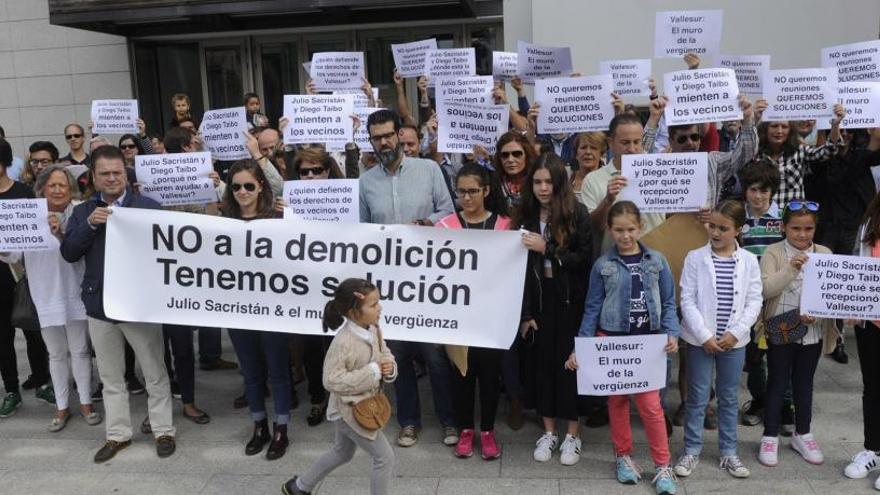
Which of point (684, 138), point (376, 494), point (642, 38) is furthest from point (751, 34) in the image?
point (376, 494)

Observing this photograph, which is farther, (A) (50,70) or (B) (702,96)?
(A) (50,70)

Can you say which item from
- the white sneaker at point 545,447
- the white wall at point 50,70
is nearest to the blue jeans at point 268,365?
the white sneaker at point 545,447

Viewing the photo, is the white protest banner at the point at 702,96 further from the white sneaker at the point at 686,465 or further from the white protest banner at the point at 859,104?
the white sneaker at the point at 686,465

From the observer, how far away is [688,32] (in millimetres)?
5797

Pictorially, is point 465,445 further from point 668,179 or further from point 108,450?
point 108,450

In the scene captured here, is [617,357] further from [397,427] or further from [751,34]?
[751,34]

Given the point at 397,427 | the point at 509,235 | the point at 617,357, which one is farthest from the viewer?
the point at 397,427

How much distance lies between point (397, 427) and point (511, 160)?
199 centimetres

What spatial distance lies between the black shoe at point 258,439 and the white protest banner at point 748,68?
4.23 metres

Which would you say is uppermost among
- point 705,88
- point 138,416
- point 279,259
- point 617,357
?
point 705,88

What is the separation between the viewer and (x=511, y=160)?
4.68 metres

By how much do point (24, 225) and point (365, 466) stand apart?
2.70 m

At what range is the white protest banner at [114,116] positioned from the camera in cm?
680

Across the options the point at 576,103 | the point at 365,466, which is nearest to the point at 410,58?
the point at 576,103
